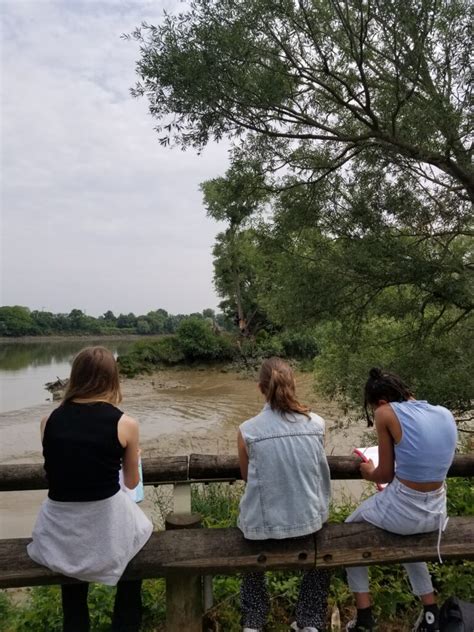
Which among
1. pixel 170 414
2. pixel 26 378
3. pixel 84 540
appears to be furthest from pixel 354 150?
pixel 26 378

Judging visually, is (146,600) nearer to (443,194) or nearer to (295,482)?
(295,482)

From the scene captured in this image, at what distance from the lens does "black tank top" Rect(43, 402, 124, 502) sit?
6.51 ft

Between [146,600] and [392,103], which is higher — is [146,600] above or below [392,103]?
below

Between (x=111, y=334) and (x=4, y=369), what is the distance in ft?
135

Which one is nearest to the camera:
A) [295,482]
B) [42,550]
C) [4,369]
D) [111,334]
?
[42,550]

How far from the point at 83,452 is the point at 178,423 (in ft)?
45.4

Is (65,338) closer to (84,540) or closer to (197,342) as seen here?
(197,342)

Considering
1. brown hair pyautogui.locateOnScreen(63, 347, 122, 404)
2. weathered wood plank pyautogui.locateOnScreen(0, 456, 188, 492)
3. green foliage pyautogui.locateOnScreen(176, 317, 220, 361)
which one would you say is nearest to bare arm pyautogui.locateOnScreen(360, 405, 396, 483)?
weathered wood plank pyautogui.locateOnScreen(0, 456, 188, 492)

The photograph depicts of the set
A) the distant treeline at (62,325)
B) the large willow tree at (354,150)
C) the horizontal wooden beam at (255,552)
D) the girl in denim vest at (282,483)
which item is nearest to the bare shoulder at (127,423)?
the girl in denim vest at (282,483)

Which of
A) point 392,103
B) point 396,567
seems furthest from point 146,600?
point 392,103

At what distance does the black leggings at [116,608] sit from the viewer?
2.21 meters

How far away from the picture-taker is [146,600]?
2.89 metres

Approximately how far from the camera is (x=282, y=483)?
223 centimetres

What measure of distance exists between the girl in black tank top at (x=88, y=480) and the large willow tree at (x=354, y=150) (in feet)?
13.4
